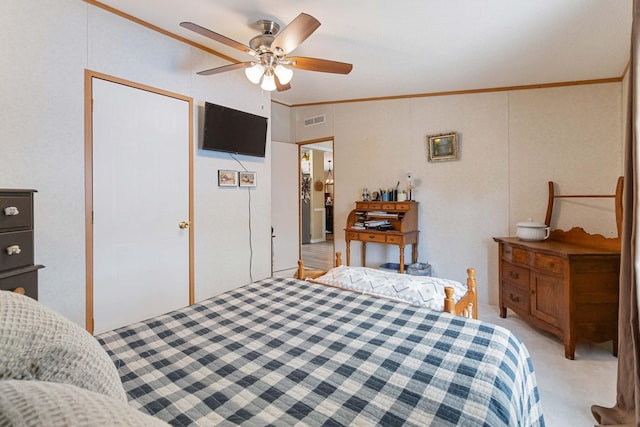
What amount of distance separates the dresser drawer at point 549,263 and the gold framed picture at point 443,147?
4.81 ft

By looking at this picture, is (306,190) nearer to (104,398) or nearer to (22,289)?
(22,289)

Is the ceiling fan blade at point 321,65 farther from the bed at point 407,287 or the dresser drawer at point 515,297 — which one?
the dresser drawer at point 515,297

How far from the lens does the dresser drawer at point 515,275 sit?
2.73 meters

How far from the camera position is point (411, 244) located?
389cm

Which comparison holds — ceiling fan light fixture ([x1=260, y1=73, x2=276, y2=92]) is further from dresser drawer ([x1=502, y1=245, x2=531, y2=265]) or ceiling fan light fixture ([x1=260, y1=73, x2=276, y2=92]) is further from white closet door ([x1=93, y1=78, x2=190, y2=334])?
dresser drawer ([x1=502, y1=245, x2=531, y2=265])

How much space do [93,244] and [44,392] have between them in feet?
7.18

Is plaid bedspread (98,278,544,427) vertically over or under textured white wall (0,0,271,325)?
under

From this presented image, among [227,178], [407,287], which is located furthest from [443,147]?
[227,178]

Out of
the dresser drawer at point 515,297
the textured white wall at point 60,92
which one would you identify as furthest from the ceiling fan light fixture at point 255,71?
the dresser drawer at point 515,297

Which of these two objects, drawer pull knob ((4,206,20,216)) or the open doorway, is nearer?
drawer pull knob ((4,206,20,216))

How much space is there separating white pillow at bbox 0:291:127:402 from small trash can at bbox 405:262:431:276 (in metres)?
3.26

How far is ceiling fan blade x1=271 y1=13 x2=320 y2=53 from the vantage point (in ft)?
5.65

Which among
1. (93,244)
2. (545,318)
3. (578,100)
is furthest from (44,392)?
(578,100)

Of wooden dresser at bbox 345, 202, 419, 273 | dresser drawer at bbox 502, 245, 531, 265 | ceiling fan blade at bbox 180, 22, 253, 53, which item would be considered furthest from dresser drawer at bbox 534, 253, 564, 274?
ceiling fan blade at bbox 180, 22, 253, 53
